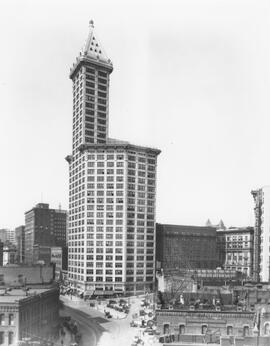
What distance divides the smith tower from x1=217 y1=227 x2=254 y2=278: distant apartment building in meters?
50.8

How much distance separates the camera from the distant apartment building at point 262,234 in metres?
125

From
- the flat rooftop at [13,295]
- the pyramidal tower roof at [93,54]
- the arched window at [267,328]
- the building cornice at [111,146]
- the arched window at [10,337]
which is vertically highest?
the pyramidal tower roof at [93,54]

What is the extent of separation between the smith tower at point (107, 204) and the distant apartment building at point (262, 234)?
33.7 metres

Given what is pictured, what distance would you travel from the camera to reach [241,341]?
44.1 metres

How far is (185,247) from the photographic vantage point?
162000mm

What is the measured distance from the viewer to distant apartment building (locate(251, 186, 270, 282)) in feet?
409

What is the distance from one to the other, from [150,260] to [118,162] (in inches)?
1337

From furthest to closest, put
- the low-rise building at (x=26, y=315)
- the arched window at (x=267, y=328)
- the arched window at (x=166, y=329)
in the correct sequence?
1. the low-rise building at (x=26, y=315)
2. the arched window at (x=166, y=329)
3. the arched window at (x=267, y=328)

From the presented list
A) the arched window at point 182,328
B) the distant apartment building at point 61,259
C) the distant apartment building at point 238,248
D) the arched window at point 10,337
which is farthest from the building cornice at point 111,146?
the arched window at point 10,337

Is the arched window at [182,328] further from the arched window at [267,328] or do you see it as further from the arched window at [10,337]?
the arched window at [10,337]

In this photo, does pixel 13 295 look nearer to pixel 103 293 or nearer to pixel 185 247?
pixel 103 293

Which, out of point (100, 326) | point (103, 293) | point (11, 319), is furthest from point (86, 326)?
point (103, 293)

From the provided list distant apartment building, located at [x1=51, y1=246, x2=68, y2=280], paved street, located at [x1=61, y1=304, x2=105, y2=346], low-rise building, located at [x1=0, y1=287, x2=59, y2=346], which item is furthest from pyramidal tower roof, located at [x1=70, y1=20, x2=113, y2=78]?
low-rise building, located at [x1=0, y1=287, x2=59, y2=346]

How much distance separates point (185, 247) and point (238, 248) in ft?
89.5
